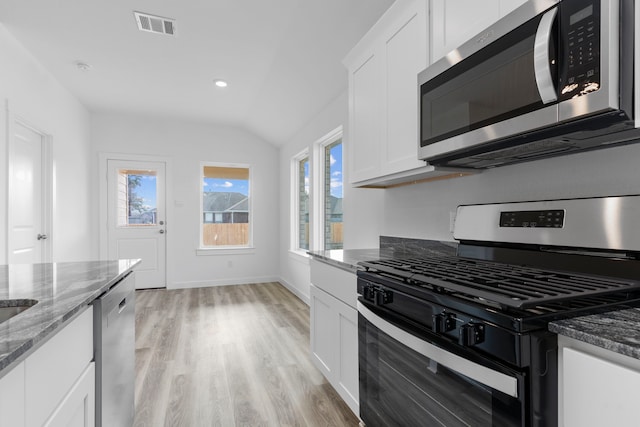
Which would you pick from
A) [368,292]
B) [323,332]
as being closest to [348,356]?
[323,332]

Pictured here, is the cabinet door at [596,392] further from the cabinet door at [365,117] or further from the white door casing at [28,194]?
the white door casing at [28,194]

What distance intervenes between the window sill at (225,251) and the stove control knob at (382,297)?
14.8ft

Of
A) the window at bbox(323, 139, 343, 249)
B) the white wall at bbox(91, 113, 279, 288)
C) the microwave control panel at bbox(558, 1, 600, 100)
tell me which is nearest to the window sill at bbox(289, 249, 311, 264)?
the window at bbox(323, 139, 343, 249)

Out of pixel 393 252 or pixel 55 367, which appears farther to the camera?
pixel 393 252

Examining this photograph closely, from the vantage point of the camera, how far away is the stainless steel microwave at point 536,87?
2.83 ft

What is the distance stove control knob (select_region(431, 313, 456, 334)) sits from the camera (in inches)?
37.4

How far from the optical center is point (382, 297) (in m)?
1.31

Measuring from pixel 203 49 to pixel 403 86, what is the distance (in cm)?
214

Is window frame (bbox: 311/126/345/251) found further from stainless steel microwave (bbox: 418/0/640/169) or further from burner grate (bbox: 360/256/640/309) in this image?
burner grate (bbox: 360/256/640/309)

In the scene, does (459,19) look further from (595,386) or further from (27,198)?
(27,198)

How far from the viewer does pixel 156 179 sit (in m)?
5.25

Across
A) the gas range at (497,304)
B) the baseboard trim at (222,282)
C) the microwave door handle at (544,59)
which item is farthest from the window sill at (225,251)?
the microwave door handle at (544,59)

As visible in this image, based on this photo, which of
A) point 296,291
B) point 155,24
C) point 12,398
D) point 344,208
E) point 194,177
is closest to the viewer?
point 12,398

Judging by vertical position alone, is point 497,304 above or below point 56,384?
above
